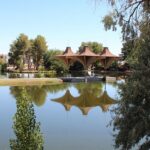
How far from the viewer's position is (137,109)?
9.26 meters

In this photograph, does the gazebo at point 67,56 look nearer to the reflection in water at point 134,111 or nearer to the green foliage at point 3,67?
the green foliage at point 3,67

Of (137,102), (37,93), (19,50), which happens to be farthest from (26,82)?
(19,50)

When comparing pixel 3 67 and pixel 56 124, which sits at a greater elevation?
pixel 3 67

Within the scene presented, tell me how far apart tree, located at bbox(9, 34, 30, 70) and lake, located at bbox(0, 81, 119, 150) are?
6019 cm

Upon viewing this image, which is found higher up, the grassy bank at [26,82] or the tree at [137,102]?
the tree at [137,102]

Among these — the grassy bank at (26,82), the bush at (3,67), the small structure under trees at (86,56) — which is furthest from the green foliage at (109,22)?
the bush at (3,67)

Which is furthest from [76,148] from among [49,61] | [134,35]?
[49,61]

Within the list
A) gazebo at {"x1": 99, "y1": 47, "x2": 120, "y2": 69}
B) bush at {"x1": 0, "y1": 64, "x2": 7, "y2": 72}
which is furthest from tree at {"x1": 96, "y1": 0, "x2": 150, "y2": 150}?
bush at {"x1": 0, "y1": 64, "x2": 7, "y2": 72}

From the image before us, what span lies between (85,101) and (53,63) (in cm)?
5624

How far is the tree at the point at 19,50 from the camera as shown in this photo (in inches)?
3609

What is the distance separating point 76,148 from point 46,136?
7.86 ft

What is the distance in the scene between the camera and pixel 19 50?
92.8m

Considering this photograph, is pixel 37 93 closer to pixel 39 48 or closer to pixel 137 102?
pixel 137 102

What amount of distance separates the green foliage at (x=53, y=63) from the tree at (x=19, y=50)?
5.41 meters
